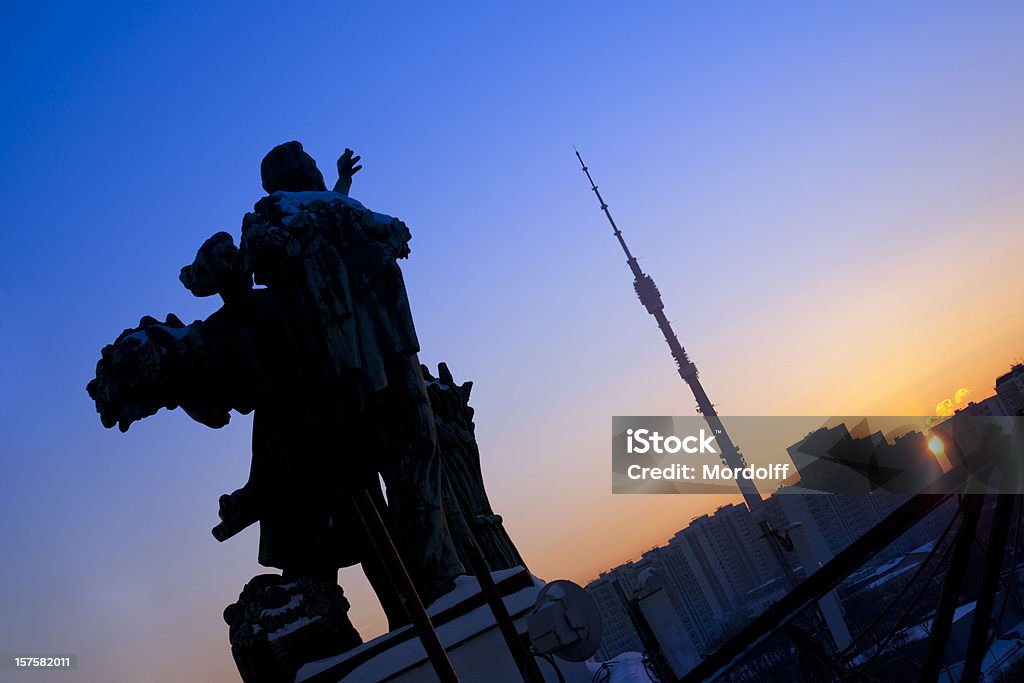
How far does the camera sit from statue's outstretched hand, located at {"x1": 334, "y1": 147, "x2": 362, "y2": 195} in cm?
452

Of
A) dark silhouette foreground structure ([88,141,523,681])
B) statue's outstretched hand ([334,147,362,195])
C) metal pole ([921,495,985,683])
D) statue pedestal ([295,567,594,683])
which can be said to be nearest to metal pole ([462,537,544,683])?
statue pedestal ([295,567,594,683])

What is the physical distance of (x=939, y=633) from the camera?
71.1 inches


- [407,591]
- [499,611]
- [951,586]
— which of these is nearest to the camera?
[951,586]

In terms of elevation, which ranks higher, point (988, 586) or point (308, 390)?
point (308, 390)

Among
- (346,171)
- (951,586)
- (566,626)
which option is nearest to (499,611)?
(566,626)

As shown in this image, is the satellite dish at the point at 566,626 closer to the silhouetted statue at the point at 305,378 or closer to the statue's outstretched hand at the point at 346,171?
the silhouetted statue at the point at 305,378

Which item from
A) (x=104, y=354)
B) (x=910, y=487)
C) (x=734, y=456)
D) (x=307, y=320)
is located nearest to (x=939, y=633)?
(x=910, y=487)

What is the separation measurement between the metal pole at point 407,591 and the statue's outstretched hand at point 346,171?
2.32 meters

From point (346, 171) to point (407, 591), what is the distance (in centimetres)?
281

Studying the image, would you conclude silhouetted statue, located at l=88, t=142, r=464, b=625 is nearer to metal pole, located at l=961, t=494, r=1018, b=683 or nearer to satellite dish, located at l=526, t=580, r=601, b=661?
satellite dish, located at l=526, t=580, r=601, b=661

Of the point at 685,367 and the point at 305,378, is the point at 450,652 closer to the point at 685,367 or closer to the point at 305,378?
the point at 305,378

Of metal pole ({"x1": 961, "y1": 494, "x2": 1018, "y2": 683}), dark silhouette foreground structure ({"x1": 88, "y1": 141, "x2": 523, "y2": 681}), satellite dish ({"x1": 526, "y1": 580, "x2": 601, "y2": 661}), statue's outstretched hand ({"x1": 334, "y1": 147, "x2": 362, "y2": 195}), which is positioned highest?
statue's outstretched hand ({"x1": 334, "y1": 147, "x2": 362, "y2": 195})

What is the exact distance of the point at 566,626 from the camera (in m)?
2.88

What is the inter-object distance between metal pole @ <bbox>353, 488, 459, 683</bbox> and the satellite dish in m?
0.48
